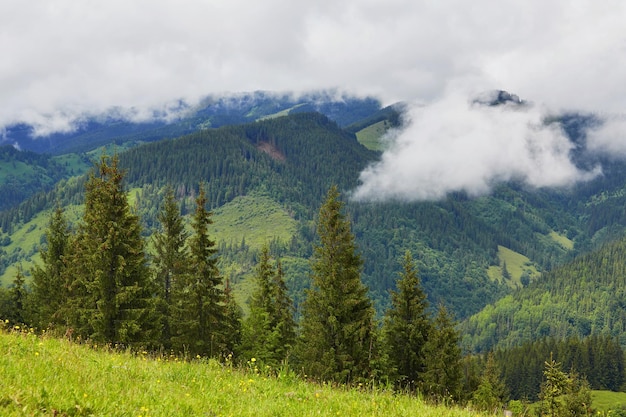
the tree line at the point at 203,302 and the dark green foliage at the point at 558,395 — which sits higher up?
the tree line at the point at 203,302

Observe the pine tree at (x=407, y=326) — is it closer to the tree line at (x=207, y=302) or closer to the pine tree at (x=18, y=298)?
the tree line at (x=207, y=302)

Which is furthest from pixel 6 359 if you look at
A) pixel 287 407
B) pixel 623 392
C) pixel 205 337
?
pixel 623 392

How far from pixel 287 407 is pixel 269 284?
41.9 m

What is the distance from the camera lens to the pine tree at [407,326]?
4103cm

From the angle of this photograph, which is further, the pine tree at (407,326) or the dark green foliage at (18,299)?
the dark green foliage at (18,299)

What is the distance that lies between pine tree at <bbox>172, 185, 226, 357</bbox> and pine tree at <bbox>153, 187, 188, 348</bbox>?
178 cm

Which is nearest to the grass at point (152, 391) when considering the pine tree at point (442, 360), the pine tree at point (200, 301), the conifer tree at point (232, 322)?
the pine tree at point (200, 301)

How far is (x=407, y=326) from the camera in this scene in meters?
40.8

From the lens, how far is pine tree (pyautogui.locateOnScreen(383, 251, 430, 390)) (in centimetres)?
4103

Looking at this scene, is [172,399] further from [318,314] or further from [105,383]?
[318,314]

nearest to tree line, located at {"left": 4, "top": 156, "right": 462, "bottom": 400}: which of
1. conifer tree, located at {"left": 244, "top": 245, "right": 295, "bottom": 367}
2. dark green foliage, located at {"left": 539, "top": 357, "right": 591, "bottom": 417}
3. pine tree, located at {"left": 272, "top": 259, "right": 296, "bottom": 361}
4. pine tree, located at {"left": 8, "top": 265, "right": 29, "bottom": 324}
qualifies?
conifer tree, located at {"left": 244, "top": 245, "right": 295, "bottom": 367}

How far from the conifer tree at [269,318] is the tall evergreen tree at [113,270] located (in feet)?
40.1

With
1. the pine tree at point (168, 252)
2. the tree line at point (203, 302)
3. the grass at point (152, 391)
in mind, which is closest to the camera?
the grass at point (152, 391)

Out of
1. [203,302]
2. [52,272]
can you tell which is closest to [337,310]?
[203,302]
